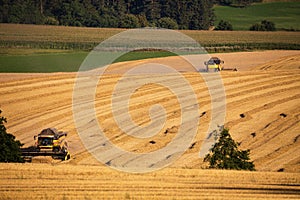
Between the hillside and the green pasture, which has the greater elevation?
the green pasture

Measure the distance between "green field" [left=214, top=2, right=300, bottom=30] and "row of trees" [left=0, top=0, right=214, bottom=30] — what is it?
5.16m

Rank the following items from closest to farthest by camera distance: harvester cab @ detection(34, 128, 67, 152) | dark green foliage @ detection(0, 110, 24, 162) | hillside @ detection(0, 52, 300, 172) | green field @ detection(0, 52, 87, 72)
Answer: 1. dark green foliage @ detection(0, 110, 24, 162)
2. harvester cab @ detection(34, 128, 67, 152)
3. hillside @ detection(0, 52, 300, 172)
4. green field @ detection(0, 52, 87, 72)

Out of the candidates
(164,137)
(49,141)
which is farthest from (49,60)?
(49,141)

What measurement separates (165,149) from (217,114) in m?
7.41

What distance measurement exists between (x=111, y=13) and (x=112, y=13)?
336 millimetres

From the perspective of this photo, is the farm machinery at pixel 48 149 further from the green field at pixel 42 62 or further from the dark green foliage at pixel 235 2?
the dark green foliage at pixel 235 2

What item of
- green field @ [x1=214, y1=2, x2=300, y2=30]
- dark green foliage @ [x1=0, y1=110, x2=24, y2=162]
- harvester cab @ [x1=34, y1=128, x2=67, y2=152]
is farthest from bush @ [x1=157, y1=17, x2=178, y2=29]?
dark green foliage @ [x1=0, y1=110, x2=24, y2=162]

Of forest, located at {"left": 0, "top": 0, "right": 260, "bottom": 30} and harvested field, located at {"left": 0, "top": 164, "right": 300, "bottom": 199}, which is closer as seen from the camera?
harvested field, located at {"left": 0, "top": 164, "right": 300, "bottom": 199}

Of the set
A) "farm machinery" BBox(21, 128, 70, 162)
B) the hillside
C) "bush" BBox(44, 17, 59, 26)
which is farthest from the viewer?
"bush" BBox(44, 17, 59, 26)

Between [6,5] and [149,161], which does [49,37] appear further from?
[149,161]

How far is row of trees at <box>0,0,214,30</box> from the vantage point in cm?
10757

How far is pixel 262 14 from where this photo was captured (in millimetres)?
134000

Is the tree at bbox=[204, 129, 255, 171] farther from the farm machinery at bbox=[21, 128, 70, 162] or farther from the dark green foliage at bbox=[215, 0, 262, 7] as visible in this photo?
the dark green foliage at bbox=[215, 0, 262, 7]

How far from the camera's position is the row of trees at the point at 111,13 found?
10757 centimetres
